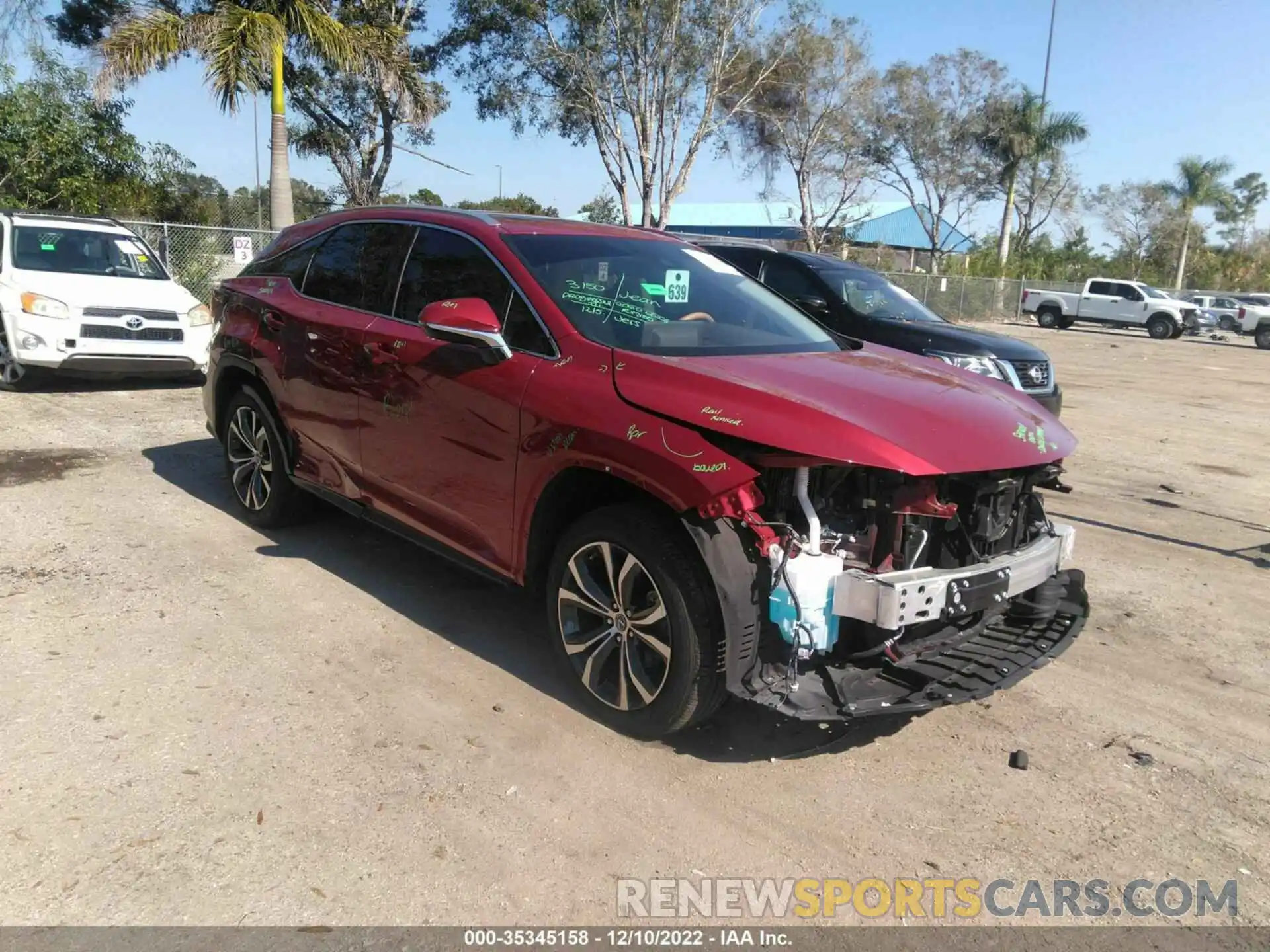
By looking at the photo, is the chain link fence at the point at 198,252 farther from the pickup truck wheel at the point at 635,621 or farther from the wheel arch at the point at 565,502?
the pickup truck wheel at the point at 635,621

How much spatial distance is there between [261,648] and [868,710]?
262 cm

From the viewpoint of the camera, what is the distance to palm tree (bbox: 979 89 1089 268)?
140 ft

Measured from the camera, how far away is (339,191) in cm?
2859

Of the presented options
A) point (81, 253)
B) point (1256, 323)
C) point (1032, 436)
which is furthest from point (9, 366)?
point (1256, 323)

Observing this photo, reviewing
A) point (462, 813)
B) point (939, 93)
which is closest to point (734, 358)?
point (462, 813)

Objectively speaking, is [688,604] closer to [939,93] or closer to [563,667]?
[563,667]

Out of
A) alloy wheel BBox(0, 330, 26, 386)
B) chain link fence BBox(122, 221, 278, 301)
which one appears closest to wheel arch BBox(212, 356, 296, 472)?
alloy wheel BBox(0, 330, 26, 386)

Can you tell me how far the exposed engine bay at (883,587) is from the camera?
3.01m

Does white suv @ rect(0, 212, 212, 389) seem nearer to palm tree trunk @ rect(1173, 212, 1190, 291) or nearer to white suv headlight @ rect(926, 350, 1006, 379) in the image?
white suv headlight @ rect(926, 350, 1006, 379)

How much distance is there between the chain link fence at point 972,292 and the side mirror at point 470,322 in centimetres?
2779

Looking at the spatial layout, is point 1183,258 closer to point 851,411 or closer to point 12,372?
point 12,372

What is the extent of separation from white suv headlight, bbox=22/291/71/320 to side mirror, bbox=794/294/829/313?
7.07m

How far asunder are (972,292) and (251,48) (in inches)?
1110

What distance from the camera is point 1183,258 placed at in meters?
61.3
